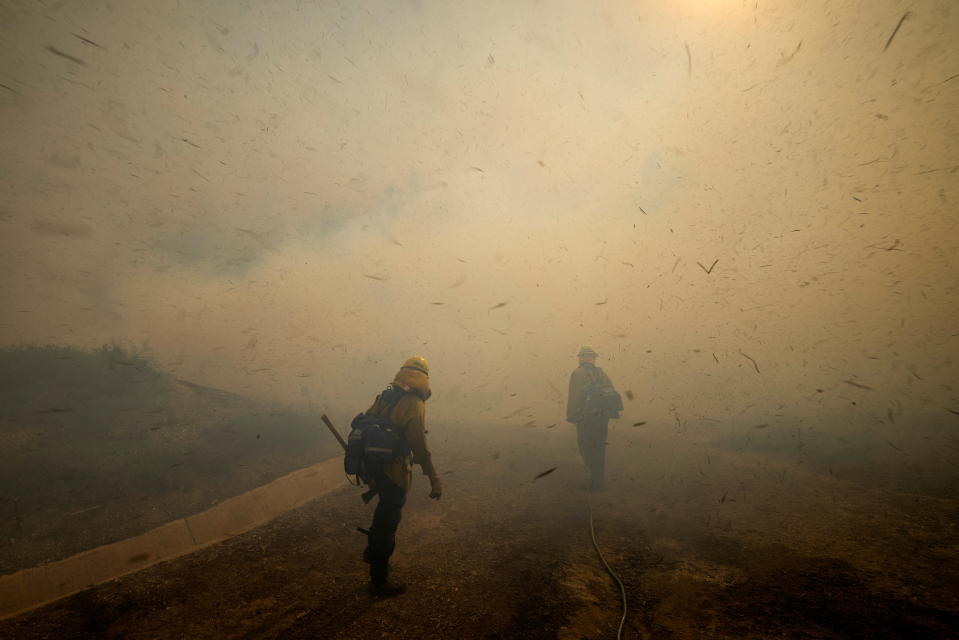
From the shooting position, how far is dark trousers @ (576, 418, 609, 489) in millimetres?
8178

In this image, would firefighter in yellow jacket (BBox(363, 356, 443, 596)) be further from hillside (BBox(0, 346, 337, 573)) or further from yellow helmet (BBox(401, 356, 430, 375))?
hillside (BBox(0, 346, 337, 573))

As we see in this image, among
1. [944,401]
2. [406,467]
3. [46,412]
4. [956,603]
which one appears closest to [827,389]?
[944,401]

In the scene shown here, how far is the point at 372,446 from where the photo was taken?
436cm

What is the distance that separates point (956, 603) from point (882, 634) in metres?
1.06

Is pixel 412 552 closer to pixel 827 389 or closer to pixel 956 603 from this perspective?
pixel 956 603

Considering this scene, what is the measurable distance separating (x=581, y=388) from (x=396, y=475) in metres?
5.57

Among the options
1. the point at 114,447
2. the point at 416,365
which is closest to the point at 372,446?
the point at 416,365

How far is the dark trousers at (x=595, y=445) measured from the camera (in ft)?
26.8

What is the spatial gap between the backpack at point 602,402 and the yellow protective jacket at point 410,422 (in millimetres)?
4827

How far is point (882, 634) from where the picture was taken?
286cm

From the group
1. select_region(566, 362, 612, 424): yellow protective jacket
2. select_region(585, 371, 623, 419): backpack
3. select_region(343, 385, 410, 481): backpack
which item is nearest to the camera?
select_region(343, 385, 410, 481): backpack

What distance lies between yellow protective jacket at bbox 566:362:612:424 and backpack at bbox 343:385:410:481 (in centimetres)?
511

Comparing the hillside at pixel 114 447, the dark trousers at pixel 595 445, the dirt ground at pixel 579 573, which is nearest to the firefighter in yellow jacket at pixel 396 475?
the dirt ground at pixel 579 573

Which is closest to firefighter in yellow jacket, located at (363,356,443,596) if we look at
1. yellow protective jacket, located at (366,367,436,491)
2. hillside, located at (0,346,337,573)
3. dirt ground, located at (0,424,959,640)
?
yellow protective jacket, located at (366,367,436,491)
